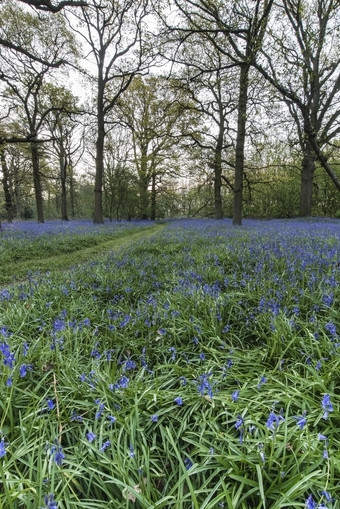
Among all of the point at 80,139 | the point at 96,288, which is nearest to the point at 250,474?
the point at 96,288

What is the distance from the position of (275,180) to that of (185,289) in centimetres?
2050

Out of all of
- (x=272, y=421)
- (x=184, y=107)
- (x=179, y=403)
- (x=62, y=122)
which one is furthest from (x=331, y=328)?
(x=62, y=122)

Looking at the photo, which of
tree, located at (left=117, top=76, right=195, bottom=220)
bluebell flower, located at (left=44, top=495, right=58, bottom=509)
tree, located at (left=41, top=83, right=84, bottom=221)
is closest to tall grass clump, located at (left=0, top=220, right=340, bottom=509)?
bluebell flower, located at (left=44, top=495, right=58, bottom=509)

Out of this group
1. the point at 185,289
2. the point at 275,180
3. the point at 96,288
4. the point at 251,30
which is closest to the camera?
the point at 185,289

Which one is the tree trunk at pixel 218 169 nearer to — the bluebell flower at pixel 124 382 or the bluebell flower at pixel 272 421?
the bluebell flower at pixel 124 382

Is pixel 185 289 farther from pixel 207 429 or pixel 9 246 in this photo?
pixel 9 246

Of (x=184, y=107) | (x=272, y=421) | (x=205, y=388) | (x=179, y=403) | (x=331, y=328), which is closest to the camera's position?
(x=272, y=421)

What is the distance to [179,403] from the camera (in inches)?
65.7

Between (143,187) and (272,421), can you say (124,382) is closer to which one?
(272,421)

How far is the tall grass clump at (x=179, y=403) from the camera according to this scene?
4.13 ft

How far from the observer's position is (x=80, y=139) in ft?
94.5

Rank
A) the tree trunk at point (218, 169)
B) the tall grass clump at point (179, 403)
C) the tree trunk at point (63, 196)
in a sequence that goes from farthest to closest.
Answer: the tree trunk at point (63, 196) < the tree trunk at point (218, 169) < the tall grass clump at point (179, 403)

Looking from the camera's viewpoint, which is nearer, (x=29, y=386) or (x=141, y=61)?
(x=29, y=386)

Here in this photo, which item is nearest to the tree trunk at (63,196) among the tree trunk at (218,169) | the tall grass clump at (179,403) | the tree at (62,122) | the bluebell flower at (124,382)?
the tree at (62,122)
